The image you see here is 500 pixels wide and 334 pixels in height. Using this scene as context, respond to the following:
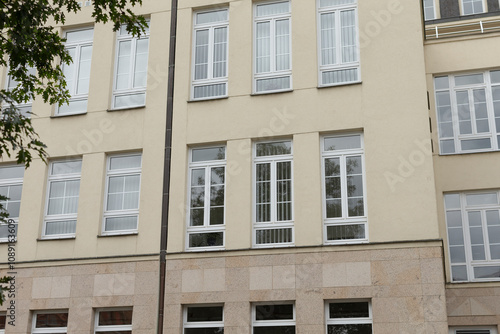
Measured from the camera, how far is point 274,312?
51.6 feet

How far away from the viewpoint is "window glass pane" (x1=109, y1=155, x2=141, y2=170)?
18000 mm

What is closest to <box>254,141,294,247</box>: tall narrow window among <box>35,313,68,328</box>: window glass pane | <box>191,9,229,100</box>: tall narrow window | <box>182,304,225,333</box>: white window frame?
<box>182,304,225,333</box>: white window frame

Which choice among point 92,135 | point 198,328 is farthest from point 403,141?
point 92,135

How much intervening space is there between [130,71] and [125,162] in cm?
266

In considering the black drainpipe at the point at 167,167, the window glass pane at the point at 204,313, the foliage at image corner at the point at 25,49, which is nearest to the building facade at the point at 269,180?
the window glass pane at the point at 204,313

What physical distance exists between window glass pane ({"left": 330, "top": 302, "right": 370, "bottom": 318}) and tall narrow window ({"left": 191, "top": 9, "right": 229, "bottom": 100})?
625cm

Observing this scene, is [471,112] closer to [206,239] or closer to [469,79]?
[469,79]

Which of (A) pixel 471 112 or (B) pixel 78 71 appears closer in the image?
(A) pixel 471 112

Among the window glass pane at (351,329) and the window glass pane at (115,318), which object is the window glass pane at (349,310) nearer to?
the window glass pane at (351,329)

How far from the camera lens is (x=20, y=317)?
1717 cm

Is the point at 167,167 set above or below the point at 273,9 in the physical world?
below

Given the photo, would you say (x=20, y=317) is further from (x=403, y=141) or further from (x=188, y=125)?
(x=403, y=141)

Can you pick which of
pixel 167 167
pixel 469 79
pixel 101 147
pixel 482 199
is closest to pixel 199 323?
pixel 167 167

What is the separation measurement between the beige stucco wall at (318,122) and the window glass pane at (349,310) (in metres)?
1.58
